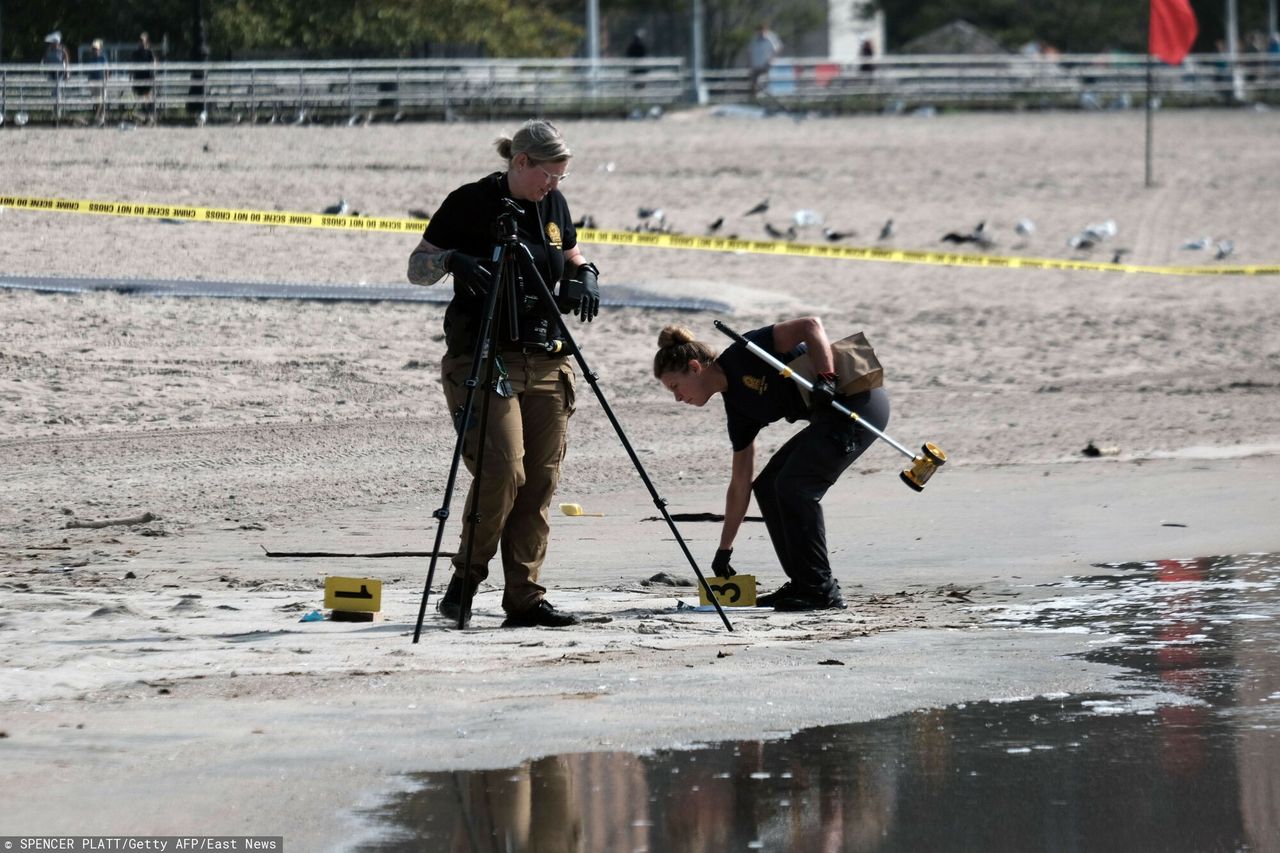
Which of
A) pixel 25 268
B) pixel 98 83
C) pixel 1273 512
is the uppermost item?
pixel 98 83

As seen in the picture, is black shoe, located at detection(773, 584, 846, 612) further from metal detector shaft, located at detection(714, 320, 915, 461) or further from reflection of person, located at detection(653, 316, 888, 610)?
metal detector shaft, located at detection(714, 320, 915, 461)

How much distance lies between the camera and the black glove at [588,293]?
6910 millimetres

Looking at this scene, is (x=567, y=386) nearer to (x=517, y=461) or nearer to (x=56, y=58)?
(x=517, y=461)

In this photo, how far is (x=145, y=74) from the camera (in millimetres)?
28078

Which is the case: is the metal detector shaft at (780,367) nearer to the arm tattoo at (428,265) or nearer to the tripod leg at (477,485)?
the tripod leg at (477,485)

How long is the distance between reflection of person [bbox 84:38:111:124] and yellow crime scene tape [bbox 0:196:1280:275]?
23.8 feet

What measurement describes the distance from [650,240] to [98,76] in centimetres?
1187

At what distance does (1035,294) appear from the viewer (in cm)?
1833

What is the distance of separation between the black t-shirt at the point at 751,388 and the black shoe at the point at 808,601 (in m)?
0.62

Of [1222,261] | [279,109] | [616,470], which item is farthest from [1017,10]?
[616,470]

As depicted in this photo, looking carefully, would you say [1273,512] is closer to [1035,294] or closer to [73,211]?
[1035,294]

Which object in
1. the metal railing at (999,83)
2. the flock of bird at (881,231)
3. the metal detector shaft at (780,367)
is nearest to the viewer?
the metal detector shaft at (780,367)

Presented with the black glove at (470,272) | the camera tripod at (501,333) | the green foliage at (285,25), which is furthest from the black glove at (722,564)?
the green foliage at (285,25)

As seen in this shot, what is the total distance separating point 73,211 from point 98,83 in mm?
9266
